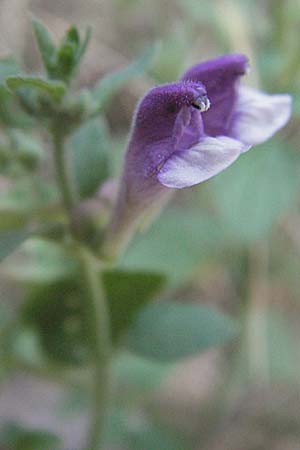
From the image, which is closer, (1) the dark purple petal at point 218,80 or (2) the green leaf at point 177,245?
(1) the dark purple petal at point 218,80

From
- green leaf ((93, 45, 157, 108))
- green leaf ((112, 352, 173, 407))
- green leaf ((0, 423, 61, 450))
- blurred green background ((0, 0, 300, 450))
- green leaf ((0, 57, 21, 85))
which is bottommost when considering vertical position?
green leaf ((0, 423, 61, 450))

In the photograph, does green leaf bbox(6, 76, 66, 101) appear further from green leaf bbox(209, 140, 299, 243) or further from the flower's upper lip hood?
green leaf bbox(209, 140, 299, 243)

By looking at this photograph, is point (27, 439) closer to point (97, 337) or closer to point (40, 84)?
point (97, 337)

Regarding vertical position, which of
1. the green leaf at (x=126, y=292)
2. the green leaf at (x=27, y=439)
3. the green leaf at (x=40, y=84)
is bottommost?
the green leaf at (x=27, y=439)

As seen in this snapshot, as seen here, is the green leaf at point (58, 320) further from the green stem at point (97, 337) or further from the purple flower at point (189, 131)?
the purple flower at point (189, 131)

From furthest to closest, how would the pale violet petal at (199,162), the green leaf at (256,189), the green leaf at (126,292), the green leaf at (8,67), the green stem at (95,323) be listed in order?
the green leaf at (256,189)
the green leaf at (126,292)
the green stem at (95,323)
the green leaf at (8,67)
the pale violet petal at (199,162)

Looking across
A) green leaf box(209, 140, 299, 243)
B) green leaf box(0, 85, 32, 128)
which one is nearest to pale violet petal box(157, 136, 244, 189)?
green leaf box(0, 85, 32, 128)

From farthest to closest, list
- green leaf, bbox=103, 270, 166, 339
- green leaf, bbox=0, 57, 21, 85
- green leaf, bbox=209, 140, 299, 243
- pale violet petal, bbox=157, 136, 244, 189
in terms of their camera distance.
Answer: green leaf, bbox=209, 140, 299, 243 < green leaf, bbox=103, 270, 166, 339 < green leaf, bbox=0, 57, 21, 85 < pale violet petal, bbox=157, 136, 244, 189

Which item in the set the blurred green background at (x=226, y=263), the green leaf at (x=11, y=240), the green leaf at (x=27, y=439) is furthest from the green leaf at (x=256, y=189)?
the green leaf at (x=11, y=240)

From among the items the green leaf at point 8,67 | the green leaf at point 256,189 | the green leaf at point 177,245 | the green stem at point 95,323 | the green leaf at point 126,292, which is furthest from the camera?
the green leaf at point 177,245
